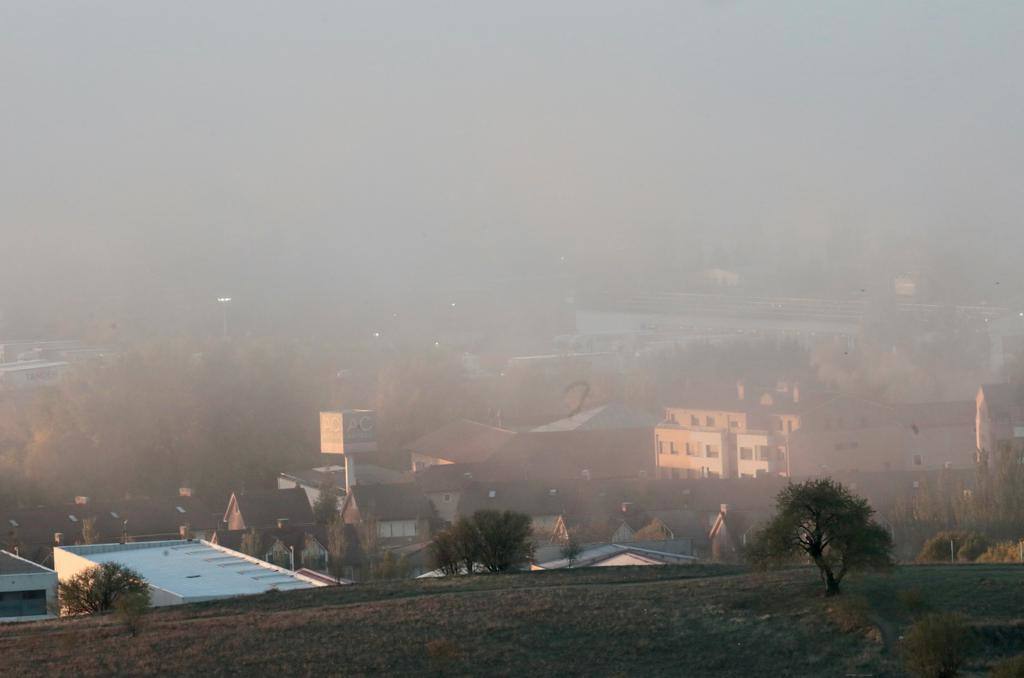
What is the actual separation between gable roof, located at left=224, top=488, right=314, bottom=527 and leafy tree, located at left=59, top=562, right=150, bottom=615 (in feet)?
39.5

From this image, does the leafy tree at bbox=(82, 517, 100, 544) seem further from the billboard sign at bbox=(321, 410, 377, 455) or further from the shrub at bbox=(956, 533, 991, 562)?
the shrub at bbox=(956, 533, 991, 562)

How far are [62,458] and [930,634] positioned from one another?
36.6 m

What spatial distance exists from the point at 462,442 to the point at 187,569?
21490mm

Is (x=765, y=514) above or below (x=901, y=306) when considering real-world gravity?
below

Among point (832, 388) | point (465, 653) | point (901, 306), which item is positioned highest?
point (901, 306)

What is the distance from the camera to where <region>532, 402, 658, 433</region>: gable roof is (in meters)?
44.6

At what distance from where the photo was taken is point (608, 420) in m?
45.4

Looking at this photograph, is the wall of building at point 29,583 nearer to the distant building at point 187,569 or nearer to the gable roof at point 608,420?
the distant building at point 187,569

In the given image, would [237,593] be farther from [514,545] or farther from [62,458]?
[62,458]

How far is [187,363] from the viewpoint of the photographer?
5653cm

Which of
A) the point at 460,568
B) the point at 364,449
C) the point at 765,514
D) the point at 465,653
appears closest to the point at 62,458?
the point at 364,449

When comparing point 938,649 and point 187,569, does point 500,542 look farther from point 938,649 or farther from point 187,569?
point 938,649

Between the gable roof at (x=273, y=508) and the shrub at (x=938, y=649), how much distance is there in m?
21.4

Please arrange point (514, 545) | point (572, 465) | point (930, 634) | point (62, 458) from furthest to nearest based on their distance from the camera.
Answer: point (62, 458) < point (572, 465) < point (514, 545) < point (930, 634)
